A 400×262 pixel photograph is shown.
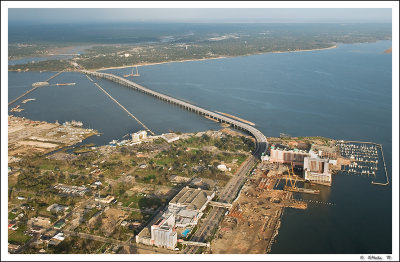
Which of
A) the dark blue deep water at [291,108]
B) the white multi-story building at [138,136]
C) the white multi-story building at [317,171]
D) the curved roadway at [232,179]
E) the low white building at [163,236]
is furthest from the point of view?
the white multi-story building at [138,136]

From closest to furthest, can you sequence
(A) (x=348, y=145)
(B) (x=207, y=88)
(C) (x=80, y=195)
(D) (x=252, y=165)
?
(C) (x=80, y=195) < (D) (x=252, y=165) < (A) (x=348, y=145) < (B) (x=207, y=88)

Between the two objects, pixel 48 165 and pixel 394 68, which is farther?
pixel 48 165

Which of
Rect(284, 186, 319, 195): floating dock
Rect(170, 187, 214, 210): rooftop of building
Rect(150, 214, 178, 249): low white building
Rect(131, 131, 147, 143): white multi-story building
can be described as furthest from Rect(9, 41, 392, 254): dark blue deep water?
Rect(150, 214, 178, 249): low white building

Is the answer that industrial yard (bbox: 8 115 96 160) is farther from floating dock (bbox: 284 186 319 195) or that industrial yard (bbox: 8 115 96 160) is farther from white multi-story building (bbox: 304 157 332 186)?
white multi-story building (bbox: 304 157 332 186)

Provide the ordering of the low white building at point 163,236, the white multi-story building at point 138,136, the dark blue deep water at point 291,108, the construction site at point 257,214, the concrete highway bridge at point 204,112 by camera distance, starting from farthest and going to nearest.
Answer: the white multi-story building at point 138,136, the concrete highway bridge at point 204,112, the dark blue deep water at point 291,108, the construction site at point 257,214, the low white building at point 163,236

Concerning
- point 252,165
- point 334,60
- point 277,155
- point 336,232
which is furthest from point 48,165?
point 334,60

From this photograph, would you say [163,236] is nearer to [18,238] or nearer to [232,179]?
[18,238]

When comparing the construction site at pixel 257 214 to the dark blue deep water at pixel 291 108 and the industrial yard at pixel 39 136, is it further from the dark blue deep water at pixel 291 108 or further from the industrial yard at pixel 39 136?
the industrial yard at pixel 39 136

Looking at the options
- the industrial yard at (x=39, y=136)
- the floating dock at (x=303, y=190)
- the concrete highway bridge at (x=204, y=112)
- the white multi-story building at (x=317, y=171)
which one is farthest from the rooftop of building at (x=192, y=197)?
the industrial yard at (x=39, y=136)

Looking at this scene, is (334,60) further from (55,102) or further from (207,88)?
(55,102)
